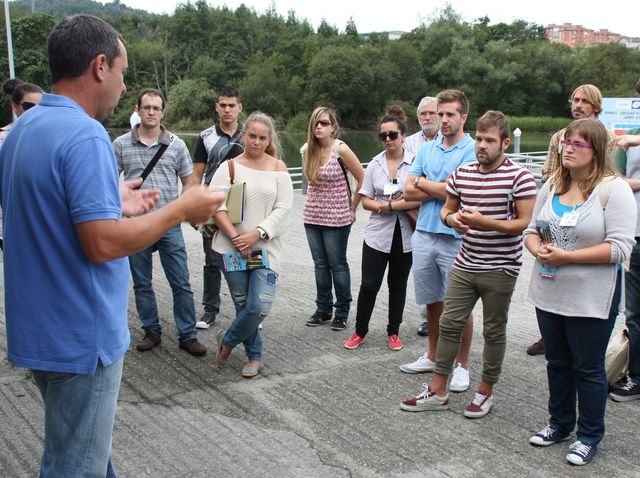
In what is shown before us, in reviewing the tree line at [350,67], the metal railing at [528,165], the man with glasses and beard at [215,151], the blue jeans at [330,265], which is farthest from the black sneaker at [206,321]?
the tree line at [350,67]

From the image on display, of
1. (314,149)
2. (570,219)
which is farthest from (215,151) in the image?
(570,219)

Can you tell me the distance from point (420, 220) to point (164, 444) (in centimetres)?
236

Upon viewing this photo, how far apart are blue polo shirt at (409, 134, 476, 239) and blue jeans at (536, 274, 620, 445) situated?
120cm

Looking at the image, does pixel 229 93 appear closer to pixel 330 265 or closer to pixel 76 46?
pixel 330 265

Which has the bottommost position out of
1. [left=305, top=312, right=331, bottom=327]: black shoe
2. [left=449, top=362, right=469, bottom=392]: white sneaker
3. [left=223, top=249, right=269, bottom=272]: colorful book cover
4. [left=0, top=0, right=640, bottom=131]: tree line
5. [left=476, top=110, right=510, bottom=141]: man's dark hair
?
[left=305, top=312, right=331, bottom=327]: black shoe

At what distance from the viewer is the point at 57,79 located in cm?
215

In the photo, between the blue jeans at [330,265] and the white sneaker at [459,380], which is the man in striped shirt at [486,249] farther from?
the blue jeans at [330,265]

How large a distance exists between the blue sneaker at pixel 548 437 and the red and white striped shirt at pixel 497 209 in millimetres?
927

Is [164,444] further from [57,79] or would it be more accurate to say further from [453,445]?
[57,79]

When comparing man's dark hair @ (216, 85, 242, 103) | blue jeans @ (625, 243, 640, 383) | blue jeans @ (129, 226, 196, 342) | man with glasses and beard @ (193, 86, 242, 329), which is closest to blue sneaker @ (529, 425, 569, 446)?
blue jeans @ (625, 243, 640, 383)

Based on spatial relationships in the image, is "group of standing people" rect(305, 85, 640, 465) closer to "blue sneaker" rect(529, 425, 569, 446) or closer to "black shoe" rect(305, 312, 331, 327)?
"blue sneaker" rect(529, 425, 569, 446)

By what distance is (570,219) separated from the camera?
3.56 metres

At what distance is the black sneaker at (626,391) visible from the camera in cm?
439

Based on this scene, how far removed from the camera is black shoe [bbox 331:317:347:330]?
5910 millimetres
